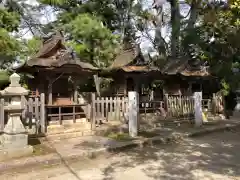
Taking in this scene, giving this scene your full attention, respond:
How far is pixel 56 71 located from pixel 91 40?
183 inches

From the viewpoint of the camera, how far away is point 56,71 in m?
11.5

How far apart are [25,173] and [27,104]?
3.51 metres

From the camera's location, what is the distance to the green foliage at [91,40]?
15.0 meters

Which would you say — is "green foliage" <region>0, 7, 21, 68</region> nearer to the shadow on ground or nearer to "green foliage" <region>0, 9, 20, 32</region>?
"green foliage" <region>0, 9, 20, 32</region>

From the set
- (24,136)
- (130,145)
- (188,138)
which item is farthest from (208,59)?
(24,136)

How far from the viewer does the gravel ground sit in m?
5.59

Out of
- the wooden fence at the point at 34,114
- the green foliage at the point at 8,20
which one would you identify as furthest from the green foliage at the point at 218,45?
the green foliage at the point at 8,20

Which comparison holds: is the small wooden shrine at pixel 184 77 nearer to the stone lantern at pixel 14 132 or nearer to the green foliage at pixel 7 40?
the green foliage at pixel 7 40

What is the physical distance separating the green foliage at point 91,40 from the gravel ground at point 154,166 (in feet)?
28.7

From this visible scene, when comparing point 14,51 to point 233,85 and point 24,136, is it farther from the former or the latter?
point 233,85

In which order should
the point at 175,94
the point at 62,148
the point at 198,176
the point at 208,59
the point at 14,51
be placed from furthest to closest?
1. the point at 208,59
2. the point at 175,94
3. the point at 14,51
4. the point at 62,148
5. the point at 198,176

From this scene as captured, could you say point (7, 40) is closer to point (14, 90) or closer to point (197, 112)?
point (14, 90)

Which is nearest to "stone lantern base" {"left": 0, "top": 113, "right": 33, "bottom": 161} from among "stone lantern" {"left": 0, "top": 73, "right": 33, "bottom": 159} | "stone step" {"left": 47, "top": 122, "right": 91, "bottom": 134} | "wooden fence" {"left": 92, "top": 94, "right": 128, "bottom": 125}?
"stone lantern" {"left": 0, "top": 73, "right": 33, "bottom": 159}

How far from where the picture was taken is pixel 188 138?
9961mm
